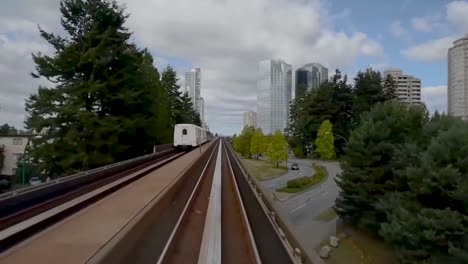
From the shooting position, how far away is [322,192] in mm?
A: 41406

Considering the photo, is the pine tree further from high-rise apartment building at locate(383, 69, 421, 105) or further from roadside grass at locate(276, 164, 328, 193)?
high-rise apartment building at locate(383, 69, 421, 105)

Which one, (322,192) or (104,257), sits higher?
(104,257)

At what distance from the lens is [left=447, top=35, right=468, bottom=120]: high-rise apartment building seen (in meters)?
76.8

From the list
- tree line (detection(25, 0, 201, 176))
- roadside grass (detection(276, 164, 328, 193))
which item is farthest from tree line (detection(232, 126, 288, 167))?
tree line (detection(25, 0, 201, 176))

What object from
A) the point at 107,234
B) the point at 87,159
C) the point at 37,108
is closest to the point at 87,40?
the point at 37,108

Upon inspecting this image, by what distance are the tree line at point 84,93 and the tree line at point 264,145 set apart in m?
34.9

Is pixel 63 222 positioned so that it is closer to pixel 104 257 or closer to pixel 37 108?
pixel 104 257

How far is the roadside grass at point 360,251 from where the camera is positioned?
68.6 feet

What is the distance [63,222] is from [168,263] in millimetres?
3573

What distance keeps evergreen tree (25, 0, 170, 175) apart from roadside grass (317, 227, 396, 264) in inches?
629

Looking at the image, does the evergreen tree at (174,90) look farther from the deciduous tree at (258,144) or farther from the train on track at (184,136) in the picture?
the train on track at (184,136)

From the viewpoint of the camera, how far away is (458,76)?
79.1m

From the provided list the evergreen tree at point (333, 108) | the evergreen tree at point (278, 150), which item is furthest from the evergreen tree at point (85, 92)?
the evergreen tree at point (333, 108)

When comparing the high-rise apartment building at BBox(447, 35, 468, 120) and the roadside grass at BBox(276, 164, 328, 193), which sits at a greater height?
the high-rise apartment building at BBox(447, 35, 468, 120)
